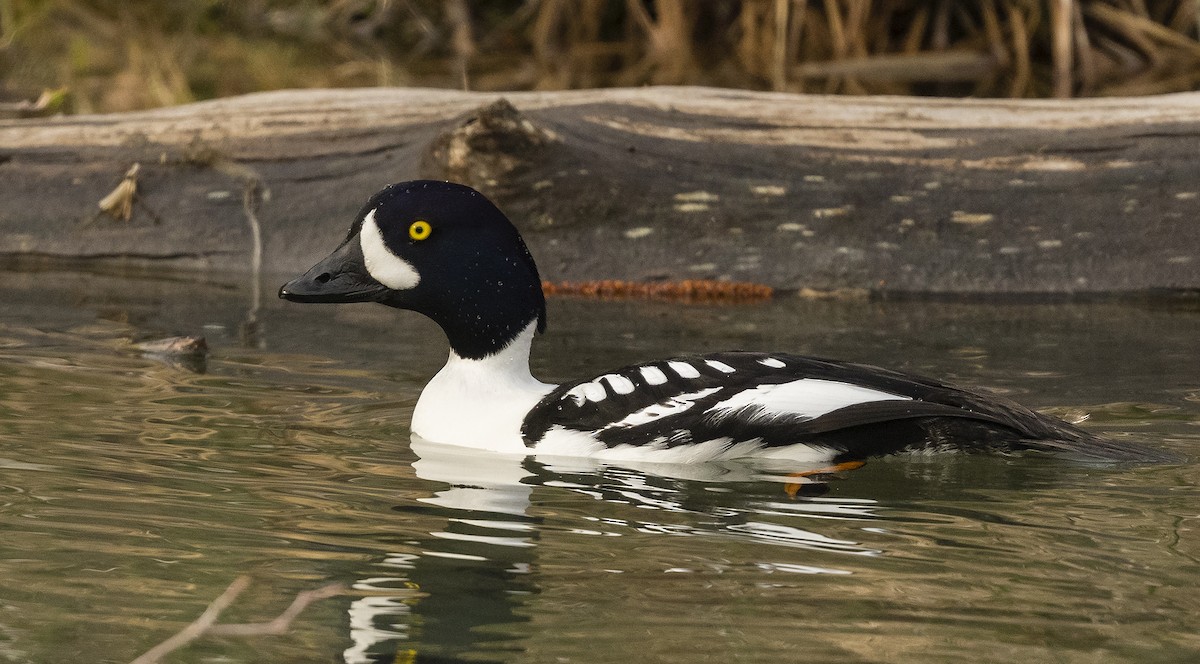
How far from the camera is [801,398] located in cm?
411

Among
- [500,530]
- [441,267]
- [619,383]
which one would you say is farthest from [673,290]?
[500,530]

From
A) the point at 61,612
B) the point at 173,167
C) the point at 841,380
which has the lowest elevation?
the point at 61,612

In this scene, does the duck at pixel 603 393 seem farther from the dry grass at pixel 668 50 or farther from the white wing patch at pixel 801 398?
the dry grass at pixel 668 50

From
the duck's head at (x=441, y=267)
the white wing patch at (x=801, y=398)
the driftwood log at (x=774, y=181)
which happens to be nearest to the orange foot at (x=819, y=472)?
the white wing patch at (x=801, y=398)

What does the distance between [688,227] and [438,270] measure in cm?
289

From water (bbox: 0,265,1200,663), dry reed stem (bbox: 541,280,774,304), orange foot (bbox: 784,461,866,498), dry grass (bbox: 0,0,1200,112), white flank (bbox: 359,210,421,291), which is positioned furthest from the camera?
dry grass (bbox: 0,0,1200,112)

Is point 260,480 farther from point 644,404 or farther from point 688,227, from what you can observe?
point 688,227

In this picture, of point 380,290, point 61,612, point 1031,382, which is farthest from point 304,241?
point 61,612

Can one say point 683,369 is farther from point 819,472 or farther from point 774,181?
point 774,181

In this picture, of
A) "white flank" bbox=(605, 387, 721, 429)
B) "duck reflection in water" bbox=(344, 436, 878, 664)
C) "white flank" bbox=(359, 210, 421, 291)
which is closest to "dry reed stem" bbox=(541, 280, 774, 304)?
"white flank" bbox=(359, 210, 421, 291)

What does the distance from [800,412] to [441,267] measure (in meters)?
1.19

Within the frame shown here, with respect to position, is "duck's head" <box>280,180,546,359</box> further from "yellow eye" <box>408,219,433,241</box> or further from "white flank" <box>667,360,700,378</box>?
"white flank" <box>667,360,700,378</box>

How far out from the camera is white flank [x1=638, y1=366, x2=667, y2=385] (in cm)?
428

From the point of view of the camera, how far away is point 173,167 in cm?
808
